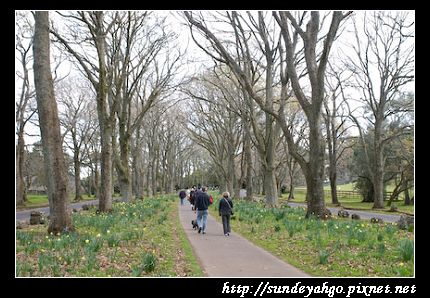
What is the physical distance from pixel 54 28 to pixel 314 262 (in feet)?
50.2

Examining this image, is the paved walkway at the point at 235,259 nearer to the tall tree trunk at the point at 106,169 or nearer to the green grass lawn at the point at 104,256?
the green grass lawn at the point at 104,256

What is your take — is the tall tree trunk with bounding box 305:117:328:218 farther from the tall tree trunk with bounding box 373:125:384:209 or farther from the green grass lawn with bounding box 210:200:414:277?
the tall tree trunk with bounding box 373:125:384:209

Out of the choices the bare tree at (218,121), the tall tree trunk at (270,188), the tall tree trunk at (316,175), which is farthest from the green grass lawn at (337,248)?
the bare tree at (218,121)

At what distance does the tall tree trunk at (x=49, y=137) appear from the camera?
10.6 m

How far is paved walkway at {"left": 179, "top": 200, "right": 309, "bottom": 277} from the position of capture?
24.2 ft

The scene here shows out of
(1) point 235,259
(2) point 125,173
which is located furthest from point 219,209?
(2) point 125,173

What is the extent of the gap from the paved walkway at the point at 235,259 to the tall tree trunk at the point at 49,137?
3604mm

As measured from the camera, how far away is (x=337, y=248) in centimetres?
886

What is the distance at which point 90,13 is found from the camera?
17891 millimetres

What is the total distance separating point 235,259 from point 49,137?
575 centimetres

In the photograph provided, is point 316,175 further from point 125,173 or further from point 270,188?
point 125,173
